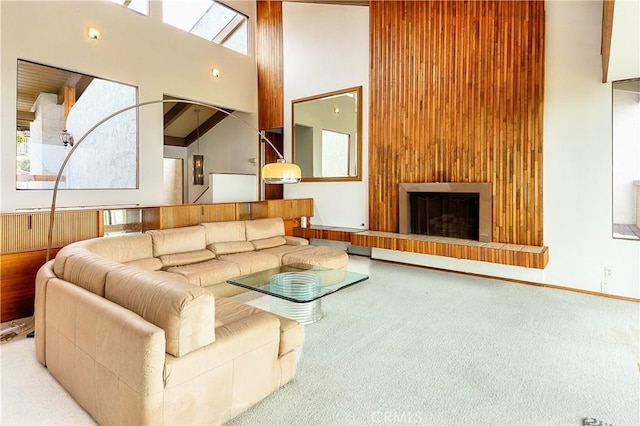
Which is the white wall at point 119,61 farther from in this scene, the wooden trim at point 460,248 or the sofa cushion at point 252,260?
the wooden trim at point 460,248

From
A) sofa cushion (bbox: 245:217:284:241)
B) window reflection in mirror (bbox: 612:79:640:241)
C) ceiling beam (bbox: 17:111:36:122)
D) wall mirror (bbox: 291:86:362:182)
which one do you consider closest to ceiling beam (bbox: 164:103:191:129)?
wall mirror (bbox: 291:86:362:182)

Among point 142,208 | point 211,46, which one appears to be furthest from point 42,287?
point 211,46

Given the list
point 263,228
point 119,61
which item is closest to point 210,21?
point 119,61

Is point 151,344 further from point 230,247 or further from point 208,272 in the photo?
point 230,247

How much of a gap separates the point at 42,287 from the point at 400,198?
4.73m

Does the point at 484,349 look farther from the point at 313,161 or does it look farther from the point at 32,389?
the point at 313,161

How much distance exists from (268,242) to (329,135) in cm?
277

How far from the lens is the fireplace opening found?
17.0 feet

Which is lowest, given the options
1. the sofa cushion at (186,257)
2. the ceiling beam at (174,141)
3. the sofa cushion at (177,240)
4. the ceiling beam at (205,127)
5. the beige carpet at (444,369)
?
the beige carpet at (444,369)

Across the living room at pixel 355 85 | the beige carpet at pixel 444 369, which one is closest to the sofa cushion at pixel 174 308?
the beige carpet at pixel 444 369

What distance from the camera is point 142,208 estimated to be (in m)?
4.48

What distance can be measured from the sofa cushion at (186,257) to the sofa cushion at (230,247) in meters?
0.08

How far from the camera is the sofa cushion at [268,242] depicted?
191 inches

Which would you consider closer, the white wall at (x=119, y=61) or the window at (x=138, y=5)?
the white wall at (x=119, y=61)
